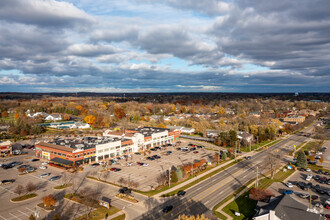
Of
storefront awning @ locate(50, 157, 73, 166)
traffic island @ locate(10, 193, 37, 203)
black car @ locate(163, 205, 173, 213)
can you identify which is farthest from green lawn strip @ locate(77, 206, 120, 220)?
storefront awning @ locate(50, 157, 73, 166)

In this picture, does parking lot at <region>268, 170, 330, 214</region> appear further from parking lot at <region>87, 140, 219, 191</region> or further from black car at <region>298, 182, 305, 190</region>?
parking lot at <region>87, 140, 219, 191</region>

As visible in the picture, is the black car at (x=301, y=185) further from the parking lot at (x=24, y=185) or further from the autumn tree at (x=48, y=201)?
the autumn tree at (x=48, y=201)

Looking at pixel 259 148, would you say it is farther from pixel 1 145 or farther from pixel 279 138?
pixel 1 145

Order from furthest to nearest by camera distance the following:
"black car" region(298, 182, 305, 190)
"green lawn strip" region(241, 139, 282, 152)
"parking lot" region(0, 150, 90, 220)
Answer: "green lawn strip" region(241, 139, 282, 152) → "black car" region(298, 182, 305, 190) → "parking lot" region(0, 150, 90, 220)

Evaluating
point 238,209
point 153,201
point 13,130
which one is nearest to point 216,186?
point 238,209

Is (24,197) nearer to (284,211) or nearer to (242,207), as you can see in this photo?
(242,207)

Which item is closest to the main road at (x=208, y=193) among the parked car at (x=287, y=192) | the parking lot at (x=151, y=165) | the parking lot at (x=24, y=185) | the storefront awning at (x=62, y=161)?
the parked car at (x=287, y=192)
